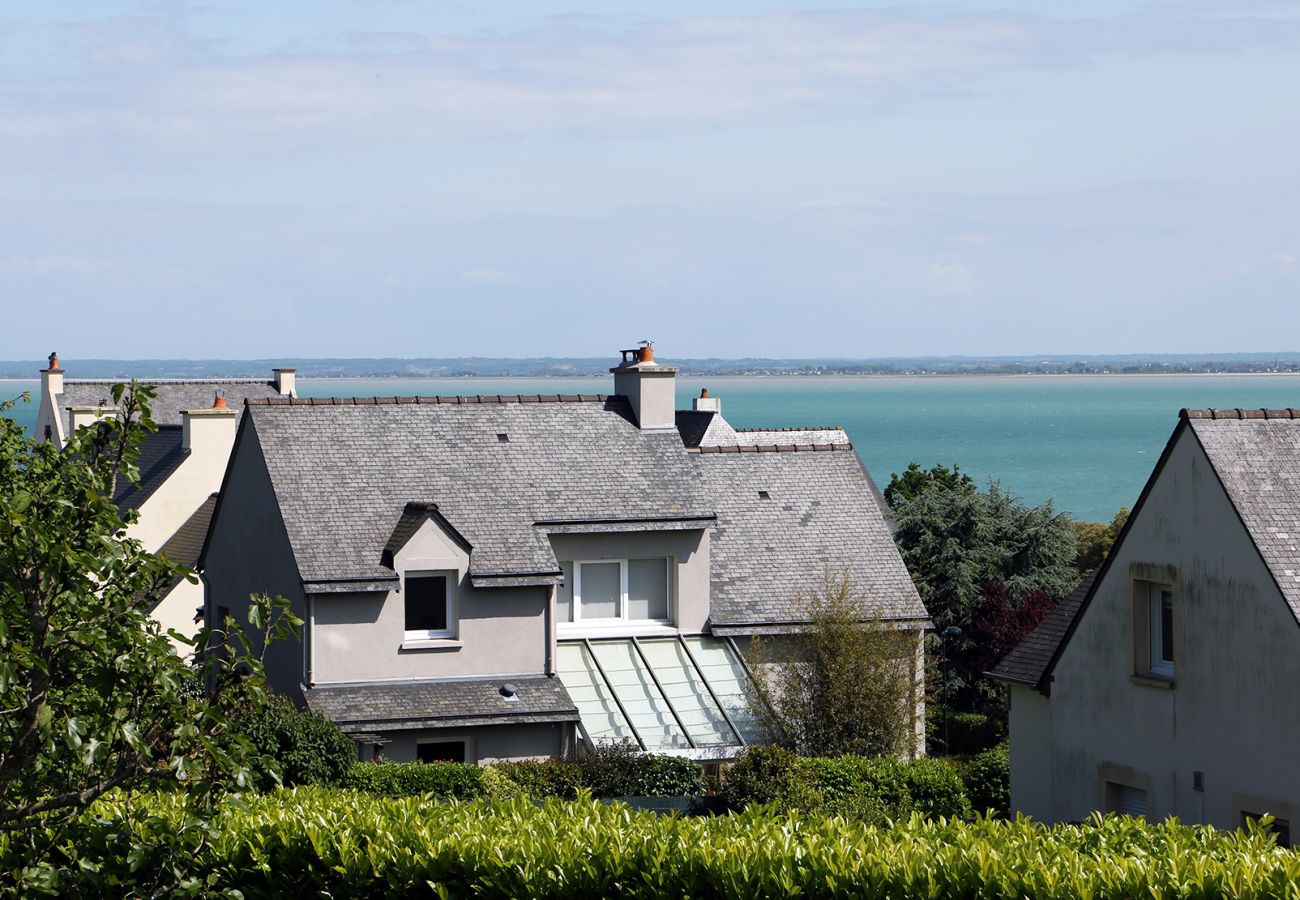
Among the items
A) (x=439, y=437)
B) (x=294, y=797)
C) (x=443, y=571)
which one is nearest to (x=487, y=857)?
(x=294, y=797)

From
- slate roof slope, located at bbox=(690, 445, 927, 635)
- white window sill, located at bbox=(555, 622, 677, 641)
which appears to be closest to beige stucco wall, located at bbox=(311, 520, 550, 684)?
white window sill, located at bbox=(555, 622, 677, 641)

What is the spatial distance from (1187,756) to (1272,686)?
189 centimetres

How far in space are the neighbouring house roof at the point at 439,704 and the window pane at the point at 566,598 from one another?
2457mm

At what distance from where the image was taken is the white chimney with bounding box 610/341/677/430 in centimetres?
3853

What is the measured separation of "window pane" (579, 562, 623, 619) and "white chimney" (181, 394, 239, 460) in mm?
15007

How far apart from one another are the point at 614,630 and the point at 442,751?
5157 mm

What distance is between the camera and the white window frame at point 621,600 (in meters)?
36.6

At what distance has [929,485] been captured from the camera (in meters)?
69.5

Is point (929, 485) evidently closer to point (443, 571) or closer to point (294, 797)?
point (443, 571)

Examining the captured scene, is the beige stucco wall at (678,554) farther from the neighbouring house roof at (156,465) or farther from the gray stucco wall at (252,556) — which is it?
the neighbouring house roof at (156,465)

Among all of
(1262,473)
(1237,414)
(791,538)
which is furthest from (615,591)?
(1262,473)

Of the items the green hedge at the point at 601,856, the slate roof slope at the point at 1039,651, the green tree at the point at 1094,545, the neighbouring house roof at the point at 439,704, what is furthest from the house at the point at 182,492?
the green tree at the point at 1094,545

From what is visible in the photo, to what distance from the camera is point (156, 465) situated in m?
50.1

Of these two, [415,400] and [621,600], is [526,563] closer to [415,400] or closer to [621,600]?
[621,600]
